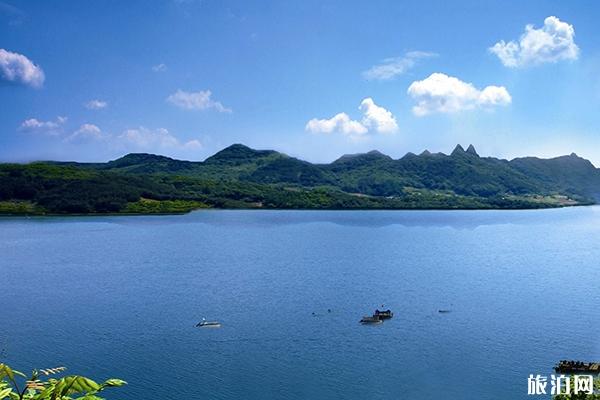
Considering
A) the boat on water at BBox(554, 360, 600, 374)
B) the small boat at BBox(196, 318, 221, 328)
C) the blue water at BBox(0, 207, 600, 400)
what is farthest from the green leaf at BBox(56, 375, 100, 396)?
the small boat at BBox(196, 318, 221, 328)

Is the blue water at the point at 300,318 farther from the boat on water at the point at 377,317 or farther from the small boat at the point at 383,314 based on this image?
the boat on water at the point at 377,317

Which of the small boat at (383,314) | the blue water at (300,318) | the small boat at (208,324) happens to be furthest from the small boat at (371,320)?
the small boat at (208,324)

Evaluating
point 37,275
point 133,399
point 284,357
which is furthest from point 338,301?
point 37,275

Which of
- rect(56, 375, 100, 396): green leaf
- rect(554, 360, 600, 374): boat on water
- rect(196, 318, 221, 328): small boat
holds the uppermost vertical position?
rect(56, 375, 100, 396): green leaf

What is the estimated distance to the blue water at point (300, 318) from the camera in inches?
1884

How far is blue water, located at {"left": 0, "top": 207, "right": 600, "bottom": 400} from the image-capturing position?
47.8 m

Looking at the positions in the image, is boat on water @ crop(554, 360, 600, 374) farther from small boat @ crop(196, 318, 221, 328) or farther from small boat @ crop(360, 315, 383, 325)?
small boat @ crop(196, 318, 221, 328)

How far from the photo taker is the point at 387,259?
398 feet

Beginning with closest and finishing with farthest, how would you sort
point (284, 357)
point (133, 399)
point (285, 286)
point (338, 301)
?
point (133, 399)
point (284, 357)
point (338, 301)
point (285, 286)

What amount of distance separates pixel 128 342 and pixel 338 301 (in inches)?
1247

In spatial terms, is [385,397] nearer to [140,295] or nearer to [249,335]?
[249,335]

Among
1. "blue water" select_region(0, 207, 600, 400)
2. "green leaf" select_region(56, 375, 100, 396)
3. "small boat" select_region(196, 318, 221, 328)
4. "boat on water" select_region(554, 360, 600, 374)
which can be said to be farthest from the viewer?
"small boat" select_region(196, 318, 221, 328)

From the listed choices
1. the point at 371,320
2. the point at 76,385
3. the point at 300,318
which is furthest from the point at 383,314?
the point at 76,385

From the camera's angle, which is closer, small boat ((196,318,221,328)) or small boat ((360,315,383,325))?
small boat ((196,318,221,328))
